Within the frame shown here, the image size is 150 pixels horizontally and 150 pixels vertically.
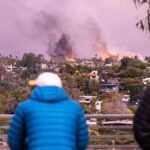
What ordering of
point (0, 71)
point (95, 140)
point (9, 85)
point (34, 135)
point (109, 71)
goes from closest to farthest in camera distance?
point (34, 135) → point (95, 140) → point (9, 85) → point (0, 71) → point (109, 71)

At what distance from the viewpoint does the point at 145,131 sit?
4.04m

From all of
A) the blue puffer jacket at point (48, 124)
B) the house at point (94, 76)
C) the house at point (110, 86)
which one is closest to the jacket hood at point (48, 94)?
the blue puffer jacket at point (48, 124)

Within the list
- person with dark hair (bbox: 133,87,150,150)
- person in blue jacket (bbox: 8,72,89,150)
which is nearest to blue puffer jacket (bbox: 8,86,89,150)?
person in blue jacket (bbox: 8,72,89,150)

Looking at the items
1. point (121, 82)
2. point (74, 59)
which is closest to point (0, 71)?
point (121, 82)

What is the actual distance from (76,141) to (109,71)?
93.7 ft

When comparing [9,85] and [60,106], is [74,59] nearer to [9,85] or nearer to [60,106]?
[9,85]

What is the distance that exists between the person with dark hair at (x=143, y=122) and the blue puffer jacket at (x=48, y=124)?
556mm

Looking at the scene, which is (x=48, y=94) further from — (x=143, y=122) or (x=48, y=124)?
(x=143, y=122)

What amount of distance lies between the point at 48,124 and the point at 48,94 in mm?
212

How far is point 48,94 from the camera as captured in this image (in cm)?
443

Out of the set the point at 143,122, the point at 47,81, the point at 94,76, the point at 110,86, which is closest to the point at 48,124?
the point at 47,81

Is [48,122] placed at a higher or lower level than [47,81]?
lower

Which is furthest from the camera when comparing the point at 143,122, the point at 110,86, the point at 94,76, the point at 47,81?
the point at 94,76

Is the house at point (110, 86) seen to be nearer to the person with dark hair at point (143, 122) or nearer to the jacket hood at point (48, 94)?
the jacket hood at point (48, 94)
